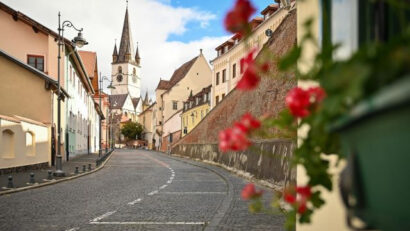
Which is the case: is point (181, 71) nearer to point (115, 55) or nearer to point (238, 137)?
point (115, 55)

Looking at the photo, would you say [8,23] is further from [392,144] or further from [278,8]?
[392,144]

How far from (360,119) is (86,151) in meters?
51.3

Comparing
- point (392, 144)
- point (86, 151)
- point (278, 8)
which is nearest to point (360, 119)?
point (392, 144)

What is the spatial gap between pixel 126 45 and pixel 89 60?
89.0 metres

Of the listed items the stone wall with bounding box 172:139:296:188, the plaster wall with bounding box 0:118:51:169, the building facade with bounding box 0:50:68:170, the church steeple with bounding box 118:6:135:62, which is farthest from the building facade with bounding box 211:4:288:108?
the church steeple with bounding box 118:6:135:62

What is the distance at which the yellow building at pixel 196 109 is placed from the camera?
60131 millimetres

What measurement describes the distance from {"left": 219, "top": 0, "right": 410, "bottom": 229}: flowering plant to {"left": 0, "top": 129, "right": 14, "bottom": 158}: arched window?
19.8 m

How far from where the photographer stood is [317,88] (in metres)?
1.79

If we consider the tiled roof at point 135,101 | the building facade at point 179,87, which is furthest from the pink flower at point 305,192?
the tiled roof at point 135,101

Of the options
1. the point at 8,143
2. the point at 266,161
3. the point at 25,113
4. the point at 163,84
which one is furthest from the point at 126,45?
the point at 266,161

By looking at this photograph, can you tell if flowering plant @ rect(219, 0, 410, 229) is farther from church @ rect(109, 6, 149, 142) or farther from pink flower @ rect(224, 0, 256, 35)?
church @ rect(109, 6, 149, 142)

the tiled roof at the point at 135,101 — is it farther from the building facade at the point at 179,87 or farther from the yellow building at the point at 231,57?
the yellow building at the point at 231,57

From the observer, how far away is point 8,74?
78.4 feet

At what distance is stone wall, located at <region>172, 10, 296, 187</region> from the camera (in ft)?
50.4
